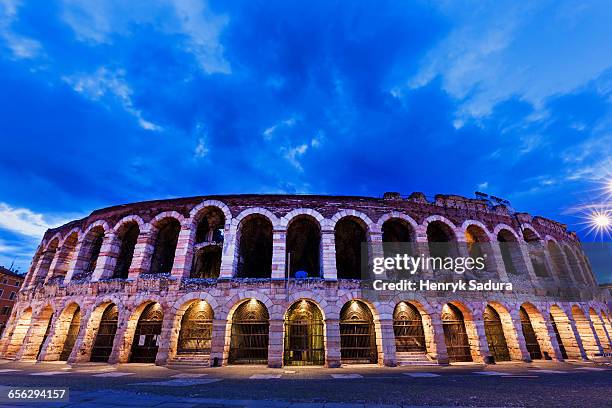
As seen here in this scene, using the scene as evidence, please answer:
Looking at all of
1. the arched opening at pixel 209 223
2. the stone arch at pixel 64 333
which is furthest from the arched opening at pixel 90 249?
the arched opening at pixel 209 223

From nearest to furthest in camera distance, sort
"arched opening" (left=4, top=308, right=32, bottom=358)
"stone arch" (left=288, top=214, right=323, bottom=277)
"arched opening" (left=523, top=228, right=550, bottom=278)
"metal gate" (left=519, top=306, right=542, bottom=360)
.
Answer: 1. "metal gate" (left=519, top=306, right=542, bottom=360)
2. "arched opening" (left=4, top=308, right=32, bottom=358)
3. "stone arch" (left=288, top=214, right=323, bottom=277)
4. "arched opening" (left=523, top=228, right=550, bottom=278)

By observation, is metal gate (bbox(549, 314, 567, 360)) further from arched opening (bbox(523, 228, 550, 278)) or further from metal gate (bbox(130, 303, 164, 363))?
metal gate (bbox(130, 303, 164, 363))

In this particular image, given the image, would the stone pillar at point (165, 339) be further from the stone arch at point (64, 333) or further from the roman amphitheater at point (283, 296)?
the stone arch at point (64, 333)

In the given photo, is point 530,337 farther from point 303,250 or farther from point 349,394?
point 349,394

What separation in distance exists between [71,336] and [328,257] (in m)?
15.3

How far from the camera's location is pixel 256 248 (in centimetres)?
1814

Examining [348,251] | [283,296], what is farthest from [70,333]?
[348,251]

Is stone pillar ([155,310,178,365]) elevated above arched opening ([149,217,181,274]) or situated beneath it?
situated beneath

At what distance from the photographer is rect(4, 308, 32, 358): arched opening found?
16359 mm

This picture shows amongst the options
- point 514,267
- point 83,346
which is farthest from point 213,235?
point 514,267

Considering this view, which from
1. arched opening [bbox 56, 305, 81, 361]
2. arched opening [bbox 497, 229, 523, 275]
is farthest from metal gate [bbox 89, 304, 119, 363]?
arched opening [bbox 497, 229, 523, 275]

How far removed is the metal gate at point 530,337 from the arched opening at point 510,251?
239 centimetres

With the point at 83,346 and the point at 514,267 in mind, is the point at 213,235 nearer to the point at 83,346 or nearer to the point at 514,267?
the point at 83,346

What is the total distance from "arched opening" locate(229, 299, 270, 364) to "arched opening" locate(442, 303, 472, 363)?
952cm
